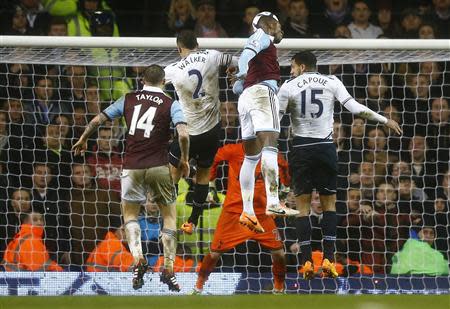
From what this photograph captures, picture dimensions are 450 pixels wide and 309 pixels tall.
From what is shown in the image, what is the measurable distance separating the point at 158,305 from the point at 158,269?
1.88 m

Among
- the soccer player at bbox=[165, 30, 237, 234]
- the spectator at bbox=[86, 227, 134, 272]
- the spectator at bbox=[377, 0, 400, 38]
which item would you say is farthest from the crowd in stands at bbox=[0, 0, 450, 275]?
the soccer player at bbox=[165, 30, 237, 234]

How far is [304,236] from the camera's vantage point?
12656 mm

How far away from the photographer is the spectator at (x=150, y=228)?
46.6 feet

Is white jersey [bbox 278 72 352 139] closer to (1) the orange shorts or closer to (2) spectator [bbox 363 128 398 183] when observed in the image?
(1) the orange shorts

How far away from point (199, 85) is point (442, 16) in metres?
4.99

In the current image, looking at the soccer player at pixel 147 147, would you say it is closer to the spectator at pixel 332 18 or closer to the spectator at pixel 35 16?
the spectator at pixel 35 16

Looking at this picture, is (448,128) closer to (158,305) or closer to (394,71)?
(394,71)

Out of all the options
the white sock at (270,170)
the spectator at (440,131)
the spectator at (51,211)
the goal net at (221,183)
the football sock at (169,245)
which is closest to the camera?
the white sock at (270,170)

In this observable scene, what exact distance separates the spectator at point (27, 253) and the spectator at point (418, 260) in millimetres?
3648

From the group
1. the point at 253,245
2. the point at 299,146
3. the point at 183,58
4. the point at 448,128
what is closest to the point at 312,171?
the point at 299,146

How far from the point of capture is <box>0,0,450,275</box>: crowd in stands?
14.4 metres

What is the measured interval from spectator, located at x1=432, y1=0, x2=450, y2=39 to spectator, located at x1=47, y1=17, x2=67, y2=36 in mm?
4567

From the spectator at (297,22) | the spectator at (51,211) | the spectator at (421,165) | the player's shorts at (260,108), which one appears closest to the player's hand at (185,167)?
the player's shorts at (260,108)

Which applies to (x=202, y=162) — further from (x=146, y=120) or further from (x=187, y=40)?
(x=187, y=40)
